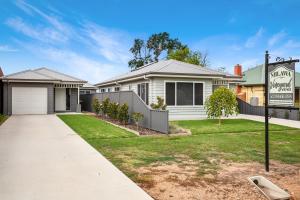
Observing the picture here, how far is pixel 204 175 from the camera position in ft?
21.6

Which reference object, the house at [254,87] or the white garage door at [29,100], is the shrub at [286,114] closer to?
the house at [254,87]

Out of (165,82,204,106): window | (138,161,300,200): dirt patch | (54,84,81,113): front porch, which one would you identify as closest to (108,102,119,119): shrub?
(165,82,204,106): window

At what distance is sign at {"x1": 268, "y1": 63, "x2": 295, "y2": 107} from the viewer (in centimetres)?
661

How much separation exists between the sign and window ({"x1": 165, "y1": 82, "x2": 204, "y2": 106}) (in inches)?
505

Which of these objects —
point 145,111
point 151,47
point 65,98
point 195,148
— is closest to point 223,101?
point 145,111

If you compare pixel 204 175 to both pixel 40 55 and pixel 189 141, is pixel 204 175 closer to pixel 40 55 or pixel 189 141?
pixel 189 141

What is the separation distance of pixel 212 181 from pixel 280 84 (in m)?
2.56

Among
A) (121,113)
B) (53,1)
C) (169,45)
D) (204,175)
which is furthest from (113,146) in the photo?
(169,45)

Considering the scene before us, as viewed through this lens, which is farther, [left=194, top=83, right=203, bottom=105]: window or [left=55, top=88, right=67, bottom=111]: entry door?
[left=55, top=88, right=67, bottom=111]: entry door

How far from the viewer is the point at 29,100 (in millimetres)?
25781

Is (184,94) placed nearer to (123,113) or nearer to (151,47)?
(123,113)

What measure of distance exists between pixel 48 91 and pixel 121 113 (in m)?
11.7

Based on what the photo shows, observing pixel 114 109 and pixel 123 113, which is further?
pixel 114 109

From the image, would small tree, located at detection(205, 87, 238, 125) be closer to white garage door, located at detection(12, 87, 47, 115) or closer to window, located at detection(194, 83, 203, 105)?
window, located at detection(194, 83, 203, 105)
